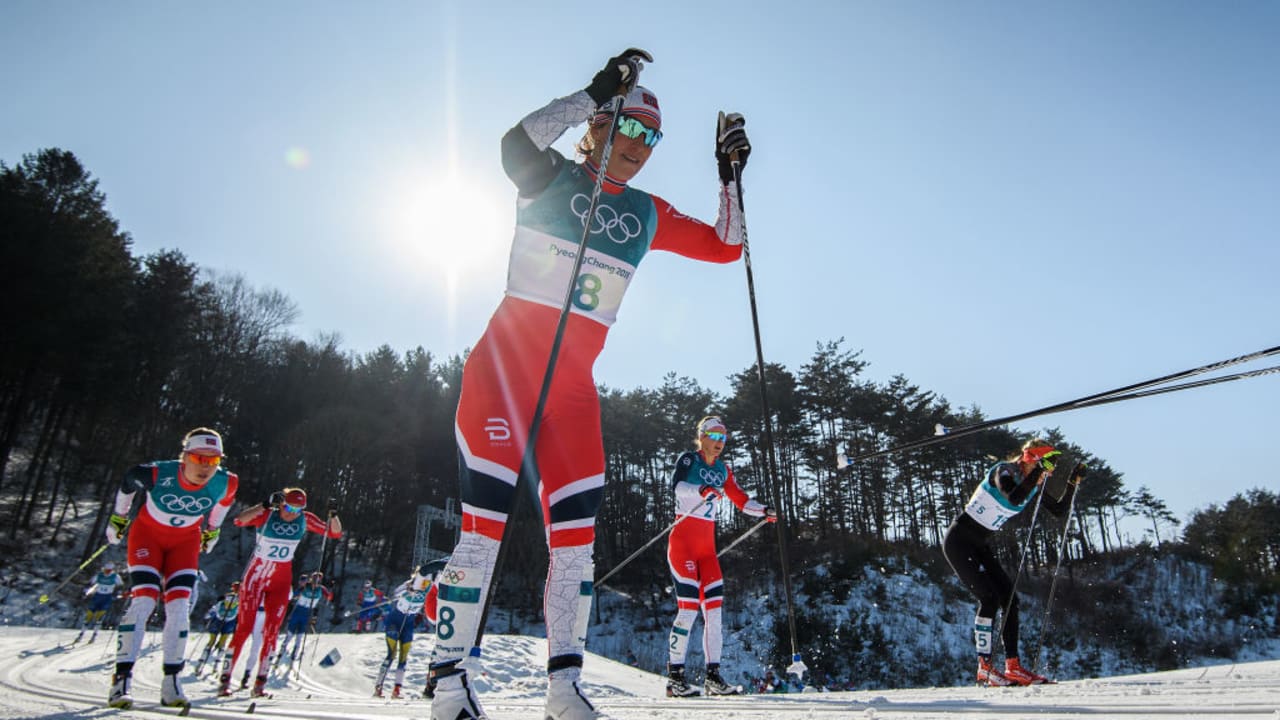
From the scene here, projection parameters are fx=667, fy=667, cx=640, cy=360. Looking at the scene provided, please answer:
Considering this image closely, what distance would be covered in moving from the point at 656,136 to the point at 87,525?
34.4 metres

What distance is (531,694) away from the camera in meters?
9.75

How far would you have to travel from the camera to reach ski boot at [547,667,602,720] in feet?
6.61

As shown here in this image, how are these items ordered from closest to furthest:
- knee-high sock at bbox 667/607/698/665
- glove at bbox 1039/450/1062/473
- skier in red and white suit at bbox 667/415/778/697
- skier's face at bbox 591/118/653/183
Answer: skier's face at bbox 591/118/653/183 → skier in red and white suit at bbox 667/415/778/697 → knee-high sock at bbox 667/607/698/665 → glove at bbox 1039/450/1062/473

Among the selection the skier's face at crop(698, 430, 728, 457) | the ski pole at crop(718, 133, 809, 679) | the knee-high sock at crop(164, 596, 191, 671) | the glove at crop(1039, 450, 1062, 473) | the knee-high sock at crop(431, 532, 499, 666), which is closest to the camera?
the knee-high sock at crop(431, 532, 499, 666)

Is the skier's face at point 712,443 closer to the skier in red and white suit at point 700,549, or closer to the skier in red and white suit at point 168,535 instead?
the skier in red and white suit at point 700,549

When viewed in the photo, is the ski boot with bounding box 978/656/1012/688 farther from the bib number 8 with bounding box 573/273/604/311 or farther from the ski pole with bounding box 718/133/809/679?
the bib number 8 with bounding box 573/273/604/311

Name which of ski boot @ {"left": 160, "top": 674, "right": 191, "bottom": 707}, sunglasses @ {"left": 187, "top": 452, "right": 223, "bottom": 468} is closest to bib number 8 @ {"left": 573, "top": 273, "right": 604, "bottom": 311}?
ski boot @ {"left": 160, "top": 674, "right": 191, "bottom": 707}

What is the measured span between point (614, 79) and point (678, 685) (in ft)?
18.9

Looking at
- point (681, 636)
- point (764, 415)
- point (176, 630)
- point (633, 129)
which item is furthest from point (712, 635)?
point (633, 129)

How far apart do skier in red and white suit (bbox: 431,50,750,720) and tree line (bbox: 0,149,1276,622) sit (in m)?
26.2

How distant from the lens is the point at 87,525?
27547mm

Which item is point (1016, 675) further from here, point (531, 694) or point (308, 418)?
point (308, 418)

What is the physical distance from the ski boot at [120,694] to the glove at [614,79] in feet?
17.2

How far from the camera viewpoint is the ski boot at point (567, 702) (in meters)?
2.02
